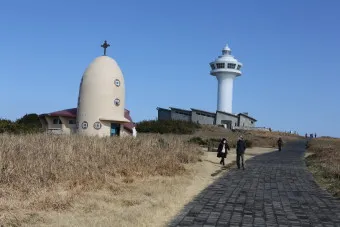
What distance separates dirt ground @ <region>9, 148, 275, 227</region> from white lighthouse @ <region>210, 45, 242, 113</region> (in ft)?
249

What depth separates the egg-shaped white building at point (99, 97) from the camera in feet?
103

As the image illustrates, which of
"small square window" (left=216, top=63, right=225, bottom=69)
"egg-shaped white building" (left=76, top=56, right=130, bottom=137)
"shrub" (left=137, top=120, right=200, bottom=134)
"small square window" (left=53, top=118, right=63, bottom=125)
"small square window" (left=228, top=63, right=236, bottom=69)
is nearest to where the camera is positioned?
"egg-shaped white building" (left=76, top=56, right=130, bottom=137)

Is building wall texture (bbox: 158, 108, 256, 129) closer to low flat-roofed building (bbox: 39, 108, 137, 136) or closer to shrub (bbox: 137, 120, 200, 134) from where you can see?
shrub (bbox: 137, 120, 200, 134)

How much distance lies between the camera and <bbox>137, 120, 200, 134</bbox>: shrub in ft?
200

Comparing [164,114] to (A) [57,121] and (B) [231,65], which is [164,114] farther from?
(A) [57,121]

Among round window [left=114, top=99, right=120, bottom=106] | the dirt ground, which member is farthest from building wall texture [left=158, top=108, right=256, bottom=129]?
the dirt ground

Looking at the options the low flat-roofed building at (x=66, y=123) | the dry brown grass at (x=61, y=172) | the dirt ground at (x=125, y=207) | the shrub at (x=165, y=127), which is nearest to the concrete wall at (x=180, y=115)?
the shrub at (x=165, y=127)

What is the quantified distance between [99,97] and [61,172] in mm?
21336

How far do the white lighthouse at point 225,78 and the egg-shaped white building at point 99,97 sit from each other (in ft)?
189

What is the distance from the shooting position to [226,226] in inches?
311

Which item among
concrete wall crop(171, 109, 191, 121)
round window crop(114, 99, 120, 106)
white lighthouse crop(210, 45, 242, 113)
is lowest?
round window crop(114, 99, 120, 106)

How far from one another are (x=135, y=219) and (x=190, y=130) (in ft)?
185

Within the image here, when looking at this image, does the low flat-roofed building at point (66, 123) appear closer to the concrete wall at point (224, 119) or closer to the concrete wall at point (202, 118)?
the concrete wall at point (224, 119)

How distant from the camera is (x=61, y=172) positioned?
10.5 metres
